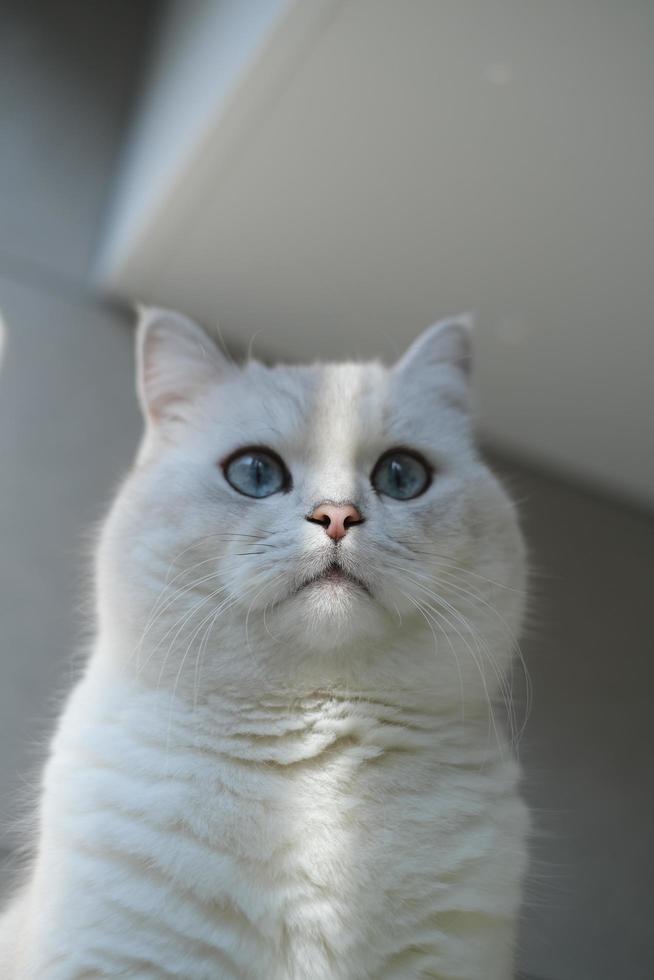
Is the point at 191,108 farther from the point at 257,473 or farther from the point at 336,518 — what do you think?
the point at 336,518

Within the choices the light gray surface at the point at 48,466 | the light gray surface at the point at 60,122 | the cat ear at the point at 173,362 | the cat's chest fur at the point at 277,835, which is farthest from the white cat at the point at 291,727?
the light gray surface at the point at 60,122

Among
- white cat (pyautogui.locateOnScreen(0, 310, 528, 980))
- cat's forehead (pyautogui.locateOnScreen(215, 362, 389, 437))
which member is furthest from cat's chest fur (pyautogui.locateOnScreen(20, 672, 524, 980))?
cat's forehead (pyautogui.locateOnScreen(215, 362, 389, 437))

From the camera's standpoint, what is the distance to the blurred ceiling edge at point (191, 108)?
157cm

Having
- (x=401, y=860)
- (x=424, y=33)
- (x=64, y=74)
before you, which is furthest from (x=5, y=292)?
(x=401, y=860)

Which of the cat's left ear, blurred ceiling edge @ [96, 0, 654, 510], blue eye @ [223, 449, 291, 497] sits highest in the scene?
blurred ceiling edge @ [96, 0, 654, 510]

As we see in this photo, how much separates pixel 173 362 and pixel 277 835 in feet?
2.66

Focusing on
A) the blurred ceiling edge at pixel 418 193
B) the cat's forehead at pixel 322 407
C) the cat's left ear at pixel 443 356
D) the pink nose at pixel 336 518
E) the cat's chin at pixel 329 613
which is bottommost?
the cat's chin at pixel 329 613

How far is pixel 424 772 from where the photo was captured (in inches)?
47.8

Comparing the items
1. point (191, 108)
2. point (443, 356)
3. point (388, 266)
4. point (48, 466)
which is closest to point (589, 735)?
point (443, 356)

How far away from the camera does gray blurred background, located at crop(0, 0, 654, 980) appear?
60.9 inches

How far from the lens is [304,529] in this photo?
1.17 metres

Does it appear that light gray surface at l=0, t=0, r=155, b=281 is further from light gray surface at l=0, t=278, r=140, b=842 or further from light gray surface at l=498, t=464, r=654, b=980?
light gray surface at l=498, t=464, r=654, b=980

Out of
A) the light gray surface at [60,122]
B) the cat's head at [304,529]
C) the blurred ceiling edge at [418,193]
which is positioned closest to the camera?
the cat's head at [304,529]

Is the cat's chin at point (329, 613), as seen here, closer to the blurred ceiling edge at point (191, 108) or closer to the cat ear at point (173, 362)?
the cat ear at point (173, 362)
